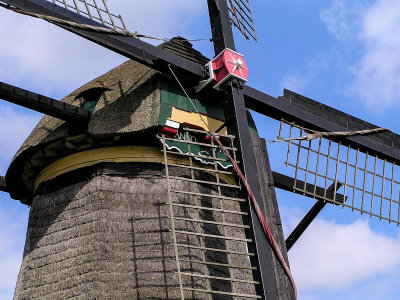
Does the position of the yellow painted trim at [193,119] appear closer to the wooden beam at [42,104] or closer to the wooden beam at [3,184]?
the wooden beam at [42,104]

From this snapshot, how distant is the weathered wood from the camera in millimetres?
5875

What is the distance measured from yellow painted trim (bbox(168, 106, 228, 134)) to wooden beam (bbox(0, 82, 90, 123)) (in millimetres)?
819

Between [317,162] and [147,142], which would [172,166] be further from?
[317,162]

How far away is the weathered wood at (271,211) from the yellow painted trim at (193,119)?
1.60 feet

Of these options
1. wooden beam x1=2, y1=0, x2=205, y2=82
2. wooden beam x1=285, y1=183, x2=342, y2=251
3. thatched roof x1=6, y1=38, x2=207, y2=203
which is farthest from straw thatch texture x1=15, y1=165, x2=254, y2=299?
wooden beam x1=285, y1=183, x2=342, y2=251

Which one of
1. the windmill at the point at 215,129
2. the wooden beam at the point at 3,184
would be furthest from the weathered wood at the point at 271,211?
the wooden beam at the point at 3,184

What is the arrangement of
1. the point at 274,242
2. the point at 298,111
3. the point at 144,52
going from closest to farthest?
the point at 274,242
the point at 144,52
the point at 298,111

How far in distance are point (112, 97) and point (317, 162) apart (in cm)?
224

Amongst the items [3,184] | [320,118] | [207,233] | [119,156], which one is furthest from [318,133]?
[3,184]

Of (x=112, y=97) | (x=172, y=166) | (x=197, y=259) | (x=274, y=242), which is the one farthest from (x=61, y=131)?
(x=274, y=242)

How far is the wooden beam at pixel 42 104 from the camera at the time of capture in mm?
6230

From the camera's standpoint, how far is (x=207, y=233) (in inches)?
254

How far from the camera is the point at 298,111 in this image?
24.1 ft

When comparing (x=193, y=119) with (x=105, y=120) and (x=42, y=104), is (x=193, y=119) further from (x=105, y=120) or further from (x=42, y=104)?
(x=42, y=104)
